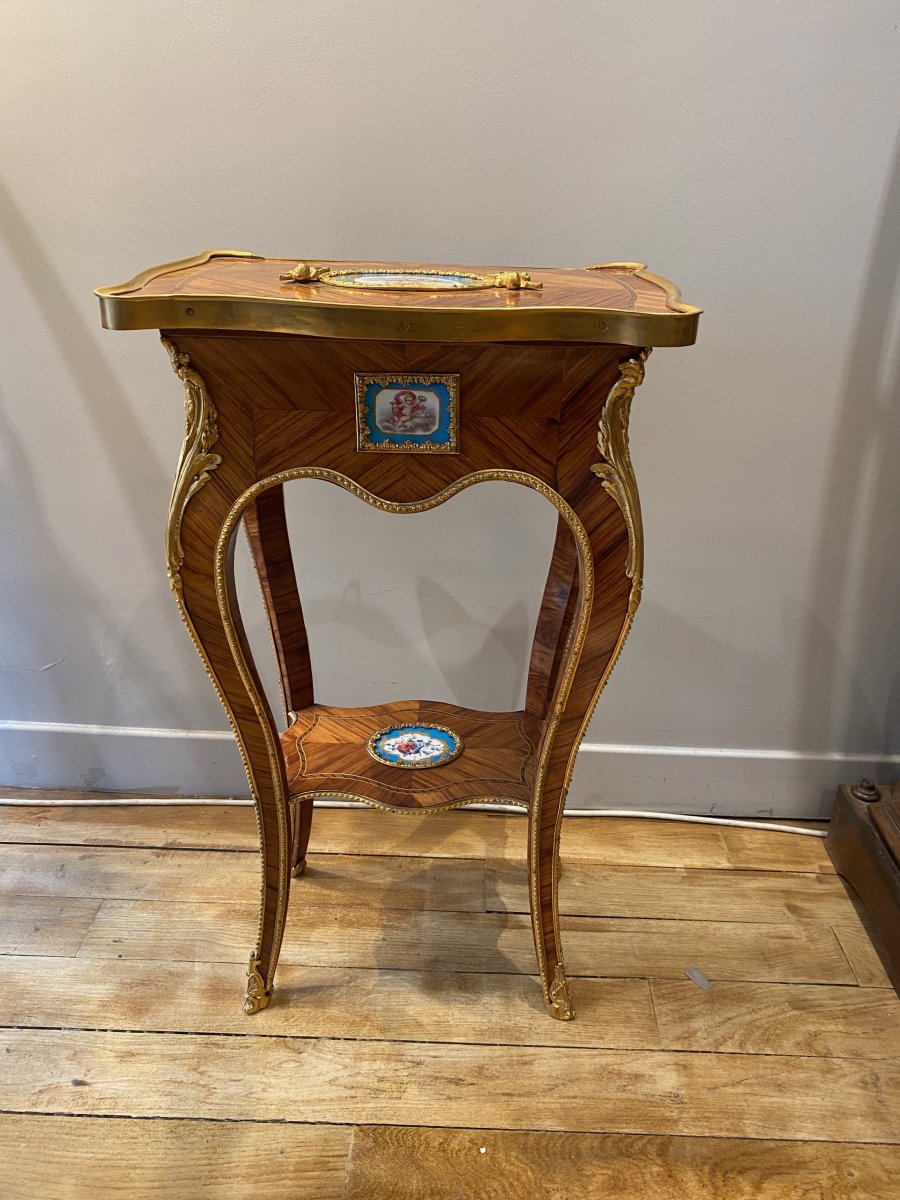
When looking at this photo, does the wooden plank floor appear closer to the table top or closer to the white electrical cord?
the white electrical cord

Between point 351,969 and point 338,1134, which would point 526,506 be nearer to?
point 351,969

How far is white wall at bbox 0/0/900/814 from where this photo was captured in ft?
4.66

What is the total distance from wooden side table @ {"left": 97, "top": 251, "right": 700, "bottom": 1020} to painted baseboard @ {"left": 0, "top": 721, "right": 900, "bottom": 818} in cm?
58

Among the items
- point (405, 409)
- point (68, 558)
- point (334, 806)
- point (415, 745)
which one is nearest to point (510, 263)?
point (405, 409)

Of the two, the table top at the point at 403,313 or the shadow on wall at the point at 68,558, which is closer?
the table top at the point at 403,313

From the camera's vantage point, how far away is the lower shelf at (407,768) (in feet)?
4.42

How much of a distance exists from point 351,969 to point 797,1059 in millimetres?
704

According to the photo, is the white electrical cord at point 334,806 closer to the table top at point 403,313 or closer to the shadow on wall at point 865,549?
the shadow on wall at point 865,549

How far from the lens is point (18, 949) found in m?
1.52

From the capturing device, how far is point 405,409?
108 cm

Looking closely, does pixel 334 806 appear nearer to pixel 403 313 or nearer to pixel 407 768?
pixel 407 768

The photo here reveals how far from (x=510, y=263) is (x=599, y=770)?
3.33 feet

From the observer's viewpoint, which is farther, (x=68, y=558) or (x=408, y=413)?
(x=68, y=558)

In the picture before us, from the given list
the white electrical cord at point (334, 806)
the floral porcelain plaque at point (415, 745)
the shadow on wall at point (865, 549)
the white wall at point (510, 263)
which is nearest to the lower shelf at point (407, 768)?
the floral porcelain plaque at point (415, 745)
